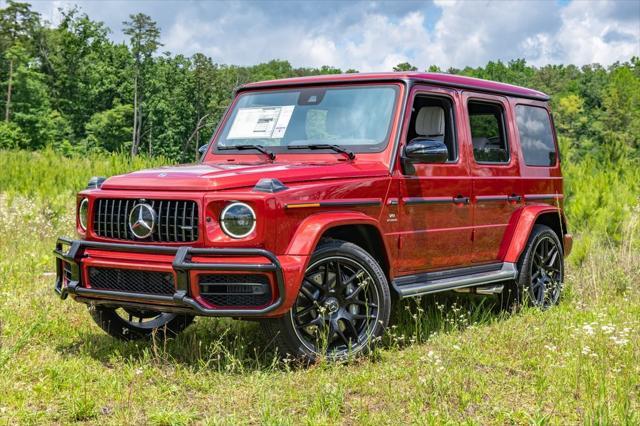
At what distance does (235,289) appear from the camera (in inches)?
188

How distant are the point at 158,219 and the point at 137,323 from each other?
1551mm

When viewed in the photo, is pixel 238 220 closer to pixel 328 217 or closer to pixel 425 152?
pixel 328 217

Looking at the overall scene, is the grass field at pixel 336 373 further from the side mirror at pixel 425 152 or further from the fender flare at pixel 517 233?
the side mirror at pixel 425 152

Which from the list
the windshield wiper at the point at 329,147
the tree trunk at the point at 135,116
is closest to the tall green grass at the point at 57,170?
the windshield wiper at the point at 329,147

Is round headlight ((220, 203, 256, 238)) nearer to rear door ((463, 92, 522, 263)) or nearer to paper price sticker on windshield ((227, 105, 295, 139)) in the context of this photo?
paper price sticker on windshield ((227, 105, 295, 139))

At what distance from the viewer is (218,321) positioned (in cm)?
657

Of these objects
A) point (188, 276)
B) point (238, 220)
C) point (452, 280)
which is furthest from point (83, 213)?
point (452, 280)

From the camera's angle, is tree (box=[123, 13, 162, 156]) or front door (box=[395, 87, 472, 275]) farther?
tree (box=[123, 13, 162, 156])

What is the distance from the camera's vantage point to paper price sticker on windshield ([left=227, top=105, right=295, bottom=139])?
624 cm

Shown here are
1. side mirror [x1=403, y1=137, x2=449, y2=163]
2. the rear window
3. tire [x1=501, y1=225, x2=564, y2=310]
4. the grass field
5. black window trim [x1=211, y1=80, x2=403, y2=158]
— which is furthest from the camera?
the rear window

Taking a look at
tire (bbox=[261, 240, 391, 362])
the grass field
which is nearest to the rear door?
the grass field

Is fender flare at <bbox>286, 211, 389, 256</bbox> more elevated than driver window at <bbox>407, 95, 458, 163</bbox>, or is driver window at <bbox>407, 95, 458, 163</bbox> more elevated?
driver window at <bbox>407, 95, 458, 163</bbox>

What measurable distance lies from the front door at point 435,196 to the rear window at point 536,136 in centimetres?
126

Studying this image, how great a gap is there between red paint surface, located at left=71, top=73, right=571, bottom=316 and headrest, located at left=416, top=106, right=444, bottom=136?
0.14 m
